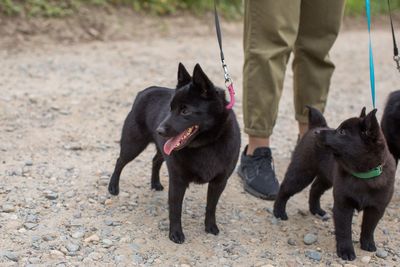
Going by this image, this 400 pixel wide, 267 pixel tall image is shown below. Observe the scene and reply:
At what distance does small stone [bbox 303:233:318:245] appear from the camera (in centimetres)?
369

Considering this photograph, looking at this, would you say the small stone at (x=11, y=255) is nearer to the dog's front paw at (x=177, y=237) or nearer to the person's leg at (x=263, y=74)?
the dog's front paw at (x=177, y=237)

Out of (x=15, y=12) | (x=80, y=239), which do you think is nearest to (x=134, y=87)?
(x=15, y=12)

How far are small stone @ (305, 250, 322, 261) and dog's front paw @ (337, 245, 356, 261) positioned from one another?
129 millimetres

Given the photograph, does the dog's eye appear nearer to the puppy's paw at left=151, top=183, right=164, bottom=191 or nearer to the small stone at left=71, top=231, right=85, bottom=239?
the small stone at left=71, top=231, right=85, bottom=239

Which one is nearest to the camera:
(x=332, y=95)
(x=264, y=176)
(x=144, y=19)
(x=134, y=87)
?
(x=264, y=176)

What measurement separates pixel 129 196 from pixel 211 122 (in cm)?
112

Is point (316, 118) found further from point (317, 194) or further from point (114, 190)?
point (114, 190)

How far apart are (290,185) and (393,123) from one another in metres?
0.93

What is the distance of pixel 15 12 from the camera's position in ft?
25.3

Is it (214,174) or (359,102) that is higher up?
(214,174)

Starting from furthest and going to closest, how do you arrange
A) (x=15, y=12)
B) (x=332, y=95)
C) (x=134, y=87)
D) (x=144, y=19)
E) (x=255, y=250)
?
(x=144, y=19), (x=15, y=12), (x=332, y=95), (x=134, y=87), (x=255, y=250)

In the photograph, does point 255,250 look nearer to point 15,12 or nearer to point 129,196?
point 129,196

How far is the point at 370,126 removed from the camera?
3154mm

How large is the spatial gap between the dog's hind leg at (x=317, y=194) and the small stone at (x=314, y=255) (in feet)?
1.70
